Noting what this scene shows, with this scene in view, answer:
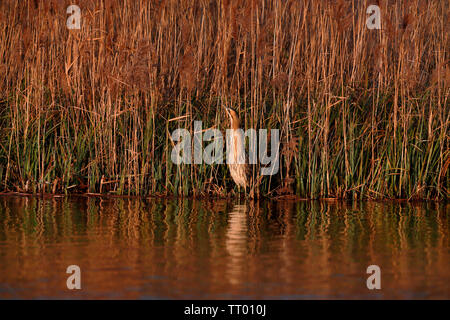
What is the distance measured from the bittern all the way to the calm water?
30cm

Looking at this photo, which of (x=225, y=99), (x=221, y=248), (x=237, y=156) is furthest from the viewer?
(x=225, y=99)

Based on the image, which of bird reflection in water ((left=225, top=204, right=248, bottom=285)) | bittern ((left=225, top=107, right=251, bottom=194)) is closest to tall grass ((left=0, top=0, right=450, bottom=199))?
bittern ((left=225, top=107, right=251, bottom=194))

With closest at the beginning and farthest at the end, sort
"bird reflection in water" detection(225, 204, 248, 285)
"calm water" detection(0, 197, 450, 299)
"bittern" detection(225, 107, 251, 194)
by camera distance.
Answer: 1. "calm water" detection(0, 197, 450, 299)
2. "bird reflection in water" detection(225, 204, 248, 285)
3. "bittern" detection(225, 107, 251, 194)

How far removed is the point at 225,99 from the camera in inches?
319

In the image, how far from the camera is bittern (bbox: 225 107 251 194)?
772 centimetres

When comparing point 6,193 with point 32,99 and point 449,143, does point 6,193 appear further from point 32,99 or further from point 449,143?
point 449,143

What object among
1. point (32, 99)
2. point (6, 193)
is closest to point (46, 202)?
point (6, 193)

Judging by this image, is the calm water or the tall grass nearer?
the calm water

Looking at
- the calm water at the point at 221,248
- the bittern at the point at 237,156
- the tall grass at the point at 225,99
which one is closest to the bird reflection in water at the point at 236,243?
the calm water at the point at 221,248

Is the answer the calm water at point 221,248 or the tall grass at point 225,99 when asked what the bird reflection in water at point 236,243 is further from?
the tall grass at point 225,99

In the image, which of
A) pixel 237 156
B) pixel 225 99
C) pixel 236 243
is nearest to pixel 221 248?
pixel 236 243

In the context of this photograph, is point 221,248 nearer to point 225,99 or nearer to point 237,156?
point 237,156

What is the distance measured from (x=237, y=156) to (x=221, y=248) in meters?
2.24

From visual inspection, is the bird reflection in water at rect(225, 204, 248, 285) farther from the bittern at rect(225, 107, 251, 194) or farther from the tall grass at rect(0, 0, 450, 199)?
the tall grass at rect(0, 0, 450, 199)
